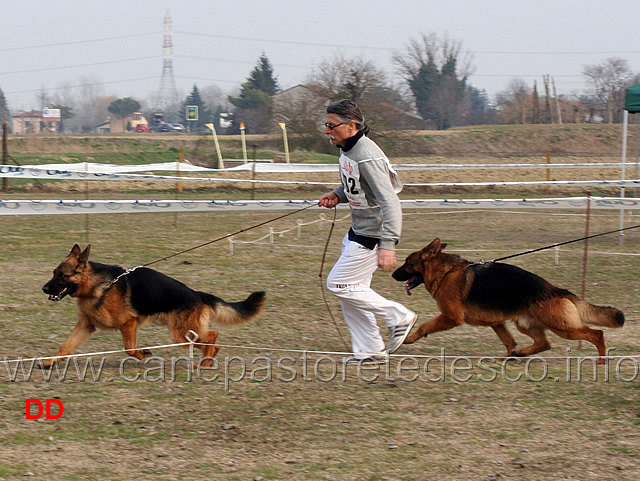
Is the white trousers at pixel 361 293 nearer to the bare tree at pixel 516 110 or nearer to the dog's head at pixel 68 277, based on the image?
the dog's head at pixel 68 277

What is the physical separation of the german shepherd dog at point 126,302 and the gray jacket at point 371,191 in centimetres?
136

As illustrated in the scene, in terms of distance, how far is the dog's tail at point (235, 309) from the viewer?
5.64m

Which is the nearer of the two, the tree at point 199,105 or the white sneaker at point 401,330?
the white sneaker at point 401,330

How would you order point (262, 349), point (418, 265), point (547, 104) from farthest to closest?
point (547, 104) → point (418, 265) → point (262, 349)

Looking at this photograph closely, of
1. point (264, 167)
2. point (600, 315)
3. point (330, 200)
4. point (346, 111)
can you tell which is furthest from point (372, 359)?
point (264, 167)

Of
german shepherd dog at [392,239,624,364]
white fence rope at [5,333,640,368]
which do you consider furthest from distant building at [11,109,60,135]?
german shepherd dog at [392,239,624,364]

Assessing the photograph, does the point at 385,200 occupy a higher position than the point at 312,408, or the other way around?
the point at 385,200

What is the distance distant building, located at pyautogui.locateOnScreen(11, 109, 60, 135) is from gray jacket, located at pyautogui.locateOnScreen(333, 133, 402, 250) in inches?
2866

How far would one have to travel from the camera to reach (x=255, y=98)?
63469 mm

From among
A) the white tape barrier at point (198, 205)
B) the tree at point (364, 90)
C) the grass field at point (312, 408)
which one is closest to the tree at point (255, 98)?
the tree at point (364, 90)

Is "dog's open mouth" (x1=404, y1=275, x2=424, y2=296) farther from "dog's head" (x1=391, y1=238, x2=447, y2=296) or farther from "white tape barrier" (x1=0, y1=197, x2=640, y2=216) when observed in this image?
"white tape barrier" (x1=0, y1=197, x2=640, y2=216)

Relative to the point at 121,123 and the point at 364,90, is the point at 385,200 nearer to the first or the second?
the point at 364,90

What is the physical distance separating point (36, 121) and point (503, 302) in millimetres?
86333

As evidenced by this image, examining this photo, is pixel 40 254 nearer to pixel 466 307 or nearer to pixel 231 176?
pixel 466 307
